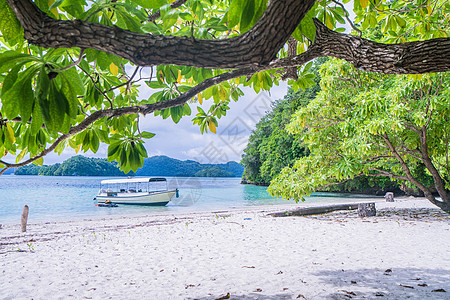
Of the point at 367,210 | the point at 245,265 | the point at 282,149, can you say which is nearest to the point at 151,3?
the point at 245,265

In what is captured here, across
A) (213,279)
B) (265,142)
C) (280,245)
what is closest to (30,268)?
(213,279)

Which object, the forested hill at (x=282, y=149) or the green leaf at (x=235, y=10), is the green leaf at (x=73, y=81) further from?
the forested hill at (x=282, y=149)

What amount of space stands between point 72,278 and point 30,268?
1.05m

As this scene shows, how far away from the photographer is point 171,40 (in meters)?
0.91

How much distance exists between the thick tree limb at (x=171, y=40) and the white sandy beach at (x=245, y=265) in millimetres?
2502

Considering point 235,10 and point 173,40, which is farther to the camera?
point 173,40

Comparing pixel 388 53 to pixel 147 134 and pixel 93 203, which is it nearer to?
pixel 147 134

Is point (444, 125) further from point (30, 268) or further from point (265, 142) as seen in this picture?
point (265, 142)

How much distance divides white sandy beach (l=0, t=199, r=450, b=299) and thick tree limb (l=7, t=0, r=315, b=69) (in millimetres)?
2502

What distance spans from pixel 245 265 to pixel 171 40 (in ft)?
12.0

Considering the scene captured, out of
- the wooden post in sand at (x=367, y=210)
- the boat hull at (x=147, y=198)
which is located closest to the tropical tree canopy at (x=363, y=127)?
the wooden post in sand at (x=367, y=210)

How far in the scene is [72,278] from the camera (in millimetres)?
3682

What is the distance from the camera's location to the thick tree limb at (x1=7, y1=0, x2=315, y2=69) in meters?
0.79

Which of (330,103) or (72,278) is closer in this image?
(72,278)
